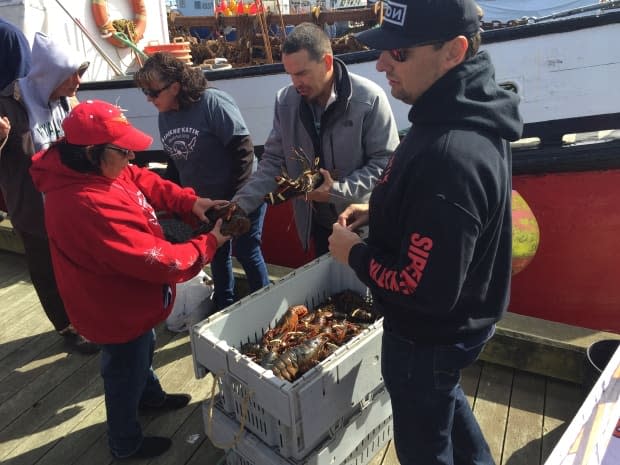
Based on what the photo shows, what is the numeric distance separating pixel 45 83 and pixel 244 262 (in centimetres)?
169

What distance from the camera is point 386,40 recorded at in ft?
4.45

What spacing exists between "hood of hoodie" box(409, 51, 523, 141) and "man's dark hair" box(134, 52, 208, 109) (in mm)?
1916

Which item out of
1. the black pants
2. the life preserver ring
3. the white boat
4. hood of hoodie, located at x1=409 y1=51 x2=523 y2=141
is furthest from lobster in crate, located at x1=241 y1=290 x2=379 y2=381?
the life preserver ring

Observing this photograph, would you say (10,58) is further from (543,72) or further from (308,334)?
(543,72)

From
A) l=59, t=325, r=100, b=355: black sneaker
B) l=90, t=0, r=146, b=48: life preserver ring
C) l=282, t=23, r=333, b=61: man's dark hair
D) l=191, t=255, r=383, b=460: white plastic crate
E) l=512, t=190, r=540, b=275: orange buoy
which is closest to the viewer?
l=191, t=255, r=383, b=460: white plastic crate

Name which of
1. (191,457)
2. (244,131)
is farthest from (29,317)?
(244,131)

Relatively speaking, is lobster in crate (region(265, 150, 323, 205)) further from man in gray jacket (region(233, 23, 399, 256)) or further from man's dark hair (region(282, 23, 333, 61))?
man's dark hair (region(282, 23, 333, 61))

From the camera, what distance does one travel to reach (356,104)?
2467 millimetres

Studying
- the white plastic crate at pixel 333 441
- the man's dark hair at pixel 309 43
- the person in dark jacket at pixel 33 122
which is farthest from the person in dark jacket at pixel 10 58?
the white plastic crate at pixel 333 441

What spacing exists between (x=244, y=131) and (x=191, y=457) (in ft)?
6.53

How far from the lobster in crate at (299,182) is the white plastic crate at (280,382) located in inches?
19.9

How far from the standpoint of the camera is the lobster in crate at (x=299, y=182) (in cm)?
243

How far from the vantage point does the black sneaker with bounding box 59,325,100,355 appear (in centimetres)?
325

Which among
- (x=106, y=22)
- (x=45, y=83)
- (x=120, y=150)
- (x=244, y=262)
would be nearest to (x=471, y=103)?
(x=120, y=150)
